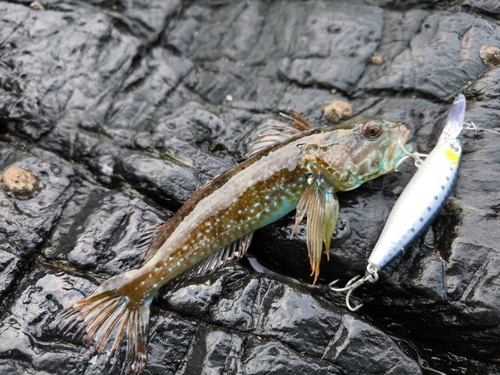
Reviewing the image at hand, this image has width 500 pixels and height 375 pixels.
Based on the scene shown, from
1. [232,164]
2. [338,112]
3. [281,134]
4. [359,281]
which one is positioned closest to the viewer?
[359,281]

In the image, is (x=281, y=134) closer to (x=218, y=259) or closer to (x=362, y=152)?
(x=362, y=152)

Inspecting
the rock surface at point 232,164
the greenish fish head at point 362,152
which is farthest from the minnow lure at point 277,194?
the rock surface at point 232,164

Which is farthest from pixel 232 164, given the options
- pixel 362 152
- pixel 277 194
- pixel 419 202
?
pixel 419 202

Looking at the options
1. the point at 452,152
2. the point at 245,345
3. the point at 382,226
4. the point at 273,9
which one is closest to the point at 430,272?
the point at 382,226

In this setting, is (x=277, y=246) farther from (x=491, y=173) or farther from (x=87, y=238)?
(x=491, y=173)

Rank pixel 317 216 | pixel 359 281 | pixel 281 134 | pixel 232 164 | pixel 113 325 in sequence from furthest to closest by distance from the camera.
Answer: pixel 232 164 < pixel 281 134 < pixel 317 216 < pixel 359 281 < pixel 113 325

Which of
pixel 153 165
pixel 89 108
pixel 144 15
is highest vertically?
pixel 144 15

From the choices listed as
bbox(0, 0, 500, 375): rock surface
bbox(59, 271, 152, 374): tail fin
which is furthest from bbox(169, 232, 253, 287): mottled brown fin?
bbox(59, 271, 152, 374): tail fin
